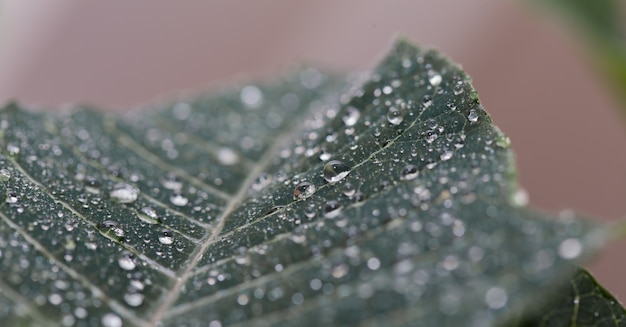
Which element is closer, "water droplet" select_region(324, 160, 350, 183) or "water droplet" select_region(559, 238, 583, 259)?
"water droplet" select_region(559, 238, 583, 259)

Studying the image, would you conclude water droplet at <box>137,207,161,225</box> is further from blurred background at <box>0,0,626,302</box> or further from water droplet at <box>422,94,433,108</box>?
blurred background at <box>0,0,626,302</box>

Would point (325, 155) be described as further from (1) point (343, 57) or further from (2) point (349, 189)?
(1) point (343, 57)

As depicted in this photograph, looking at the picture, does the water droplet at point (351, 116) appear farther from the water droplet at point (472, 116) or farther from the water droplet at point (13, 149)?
the water droplet at point (13, 149)

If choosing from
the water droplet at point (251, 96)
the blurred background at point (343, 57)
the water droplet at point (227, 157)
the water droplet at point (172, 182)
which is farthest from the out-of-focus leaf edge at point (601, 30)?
the blurred background at point (343, 57)

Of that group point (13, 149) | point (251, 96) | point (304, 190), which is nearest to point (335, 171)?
point (304, 190)

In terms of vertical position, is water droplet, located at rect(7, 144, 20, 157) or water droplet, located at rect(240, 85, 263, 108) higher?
water droplet, located at rect(240, 85, 263, 108)

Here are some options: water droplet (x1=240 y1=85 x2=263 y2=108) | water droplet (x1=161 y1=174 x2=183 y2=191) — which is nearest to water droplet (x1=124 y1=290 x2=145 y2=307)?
water droplet (x1=161 y1=174 x2=183 y2=191)

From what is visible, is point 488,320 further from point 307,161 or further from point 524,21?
point 524,21
